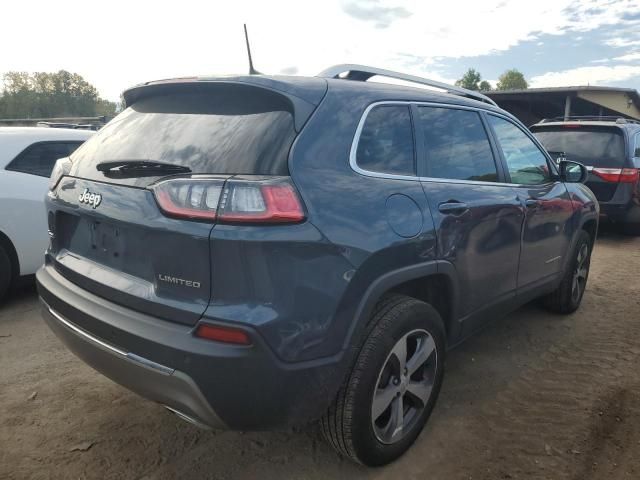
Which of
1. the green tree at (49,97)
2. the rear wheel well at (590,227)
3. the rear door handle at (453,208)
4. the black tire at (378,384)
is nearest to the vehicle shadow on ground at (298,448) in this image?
the black tire at (378,384)

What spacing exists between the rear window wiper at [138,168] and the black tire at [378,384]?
3.54 feet

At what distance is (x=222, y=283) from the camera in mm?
1818

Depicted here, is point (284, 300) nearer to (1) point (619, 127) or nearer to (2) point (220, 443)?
(2) point (220, 443)

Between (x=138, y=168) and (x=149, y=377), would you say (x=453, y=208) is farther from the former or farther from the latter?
(x=149, y=377)

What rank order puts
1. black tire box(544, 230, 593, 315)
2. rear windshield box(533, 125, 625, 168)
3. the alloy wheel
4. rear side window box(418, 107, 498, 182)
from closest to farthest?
the alloy wheel < rear side window box(418, 107, 498, 182) < black tire box(544, 230, 593, 315) < rear windshield box(533, 125, 625, 168)

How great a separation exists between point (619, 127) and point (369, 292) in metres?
6.73

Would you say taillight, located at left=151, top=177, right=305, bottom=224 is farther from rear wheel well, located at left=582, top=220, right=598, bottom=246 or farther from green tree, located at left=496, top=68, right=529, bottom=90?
green tree, located at left=496, top=68, right=529, bottom=90

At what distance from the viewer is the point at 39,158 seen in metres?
4.46

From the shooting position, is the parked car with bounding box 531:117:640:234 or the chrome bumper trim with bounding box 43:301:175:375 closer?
the chrome bumper trim with bounding box 43:301:175:375

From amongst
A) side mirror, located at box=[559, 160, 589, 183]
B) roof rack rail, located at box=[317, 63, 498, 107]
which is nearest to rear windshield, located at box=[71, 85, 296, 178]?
roof rack rail, located at box=[317, 63, 498, 107]

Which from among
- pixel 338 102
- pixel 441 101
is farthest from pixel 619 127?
pixel 338 102

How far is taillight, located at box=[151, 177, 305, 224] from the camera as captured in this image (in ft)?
5.98

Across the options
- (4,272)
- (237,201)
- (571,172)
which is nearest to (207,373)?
(237,201)

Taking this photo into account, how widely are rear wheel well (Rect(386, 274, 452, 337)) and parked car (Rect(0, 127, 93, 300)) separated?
3310 millimetres
